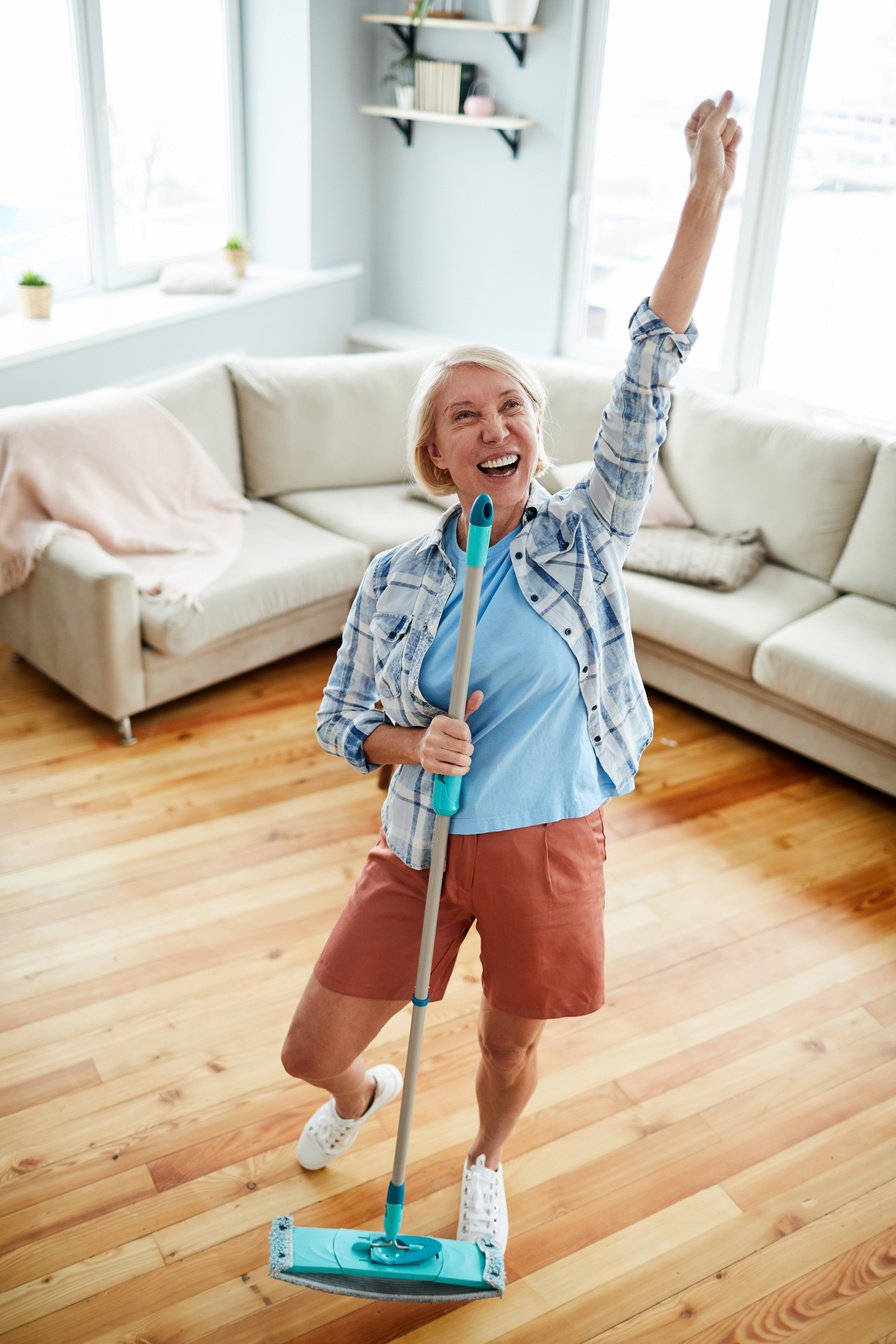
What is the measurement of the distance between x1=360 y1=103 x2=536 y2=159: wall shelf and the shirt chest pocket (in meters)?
3.40

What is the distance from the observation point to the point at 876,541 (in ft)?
11.5

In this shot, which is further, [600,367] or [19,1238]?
[600,367]

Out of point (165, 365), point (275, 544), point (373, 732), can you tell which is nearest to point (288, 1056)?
point (373, 732)

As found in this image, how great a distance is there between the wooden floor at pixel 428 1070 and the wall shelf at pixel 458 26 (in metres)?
2.66

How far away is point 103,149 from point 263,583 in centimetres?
199

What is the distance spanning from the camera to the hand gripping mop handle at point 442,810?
4.76 ft

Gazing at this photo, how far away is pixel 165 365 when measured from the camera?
4465mm

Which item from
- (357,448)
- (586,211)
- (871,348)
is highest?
(586,211)

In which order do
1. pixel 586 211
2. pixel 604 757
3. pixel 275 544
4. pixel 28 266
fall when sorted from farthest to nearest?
1. pixel 586 211
2. pixel 28 266
3. pixel 275 544
4. pixel 604 757

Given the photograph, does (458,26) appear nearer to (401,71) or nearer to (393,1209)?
(401,71)

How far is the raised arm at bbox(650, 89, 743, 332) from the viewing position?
146cm

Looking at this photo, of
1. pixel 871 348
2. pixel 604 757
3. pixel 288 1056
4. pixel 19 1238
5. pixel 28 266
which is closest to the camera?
pixel 604 757

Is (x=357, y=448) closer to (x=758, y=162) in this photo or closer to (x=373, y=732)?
(x=758, y=162)

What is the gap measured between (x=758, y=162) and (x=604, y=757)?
3.19 metres
